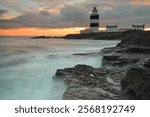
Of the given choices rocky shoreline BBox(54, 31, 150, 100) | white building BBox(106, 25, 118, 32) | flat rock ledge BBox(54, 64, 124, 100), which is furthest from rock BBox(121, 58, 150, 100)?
white building BBox(106, 25, 118, 32)

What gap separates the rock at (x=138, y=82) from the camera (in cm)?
317

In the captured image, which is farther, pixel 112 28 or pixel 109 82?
pixel 112 28

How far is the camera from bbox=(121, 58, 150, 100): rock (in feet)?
10.4

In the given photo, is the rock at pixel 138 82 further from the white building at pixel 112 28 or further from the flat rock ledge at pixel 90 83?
the white building at pixel 112 28

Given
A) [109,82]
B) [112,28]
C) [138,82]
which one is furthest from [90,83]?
[112,28]

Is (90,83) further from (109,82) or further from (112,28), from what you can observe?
(112,28)

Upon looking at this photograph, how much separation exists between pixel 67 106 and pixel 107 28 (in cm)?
3633

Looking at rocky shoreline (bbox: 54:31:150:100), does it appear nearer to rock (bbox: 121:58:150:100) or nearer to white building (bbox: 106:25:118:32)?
rock (bbox: 121:58:150:100)

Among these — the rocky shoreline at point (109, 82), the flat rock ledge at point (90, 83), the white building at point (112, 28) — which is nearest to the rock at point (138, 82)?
the rocky shoreline at point (109, 82)

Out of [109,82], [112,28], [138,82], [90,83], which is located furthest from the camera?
[112,28]

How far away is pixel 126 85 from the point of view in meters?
3.59

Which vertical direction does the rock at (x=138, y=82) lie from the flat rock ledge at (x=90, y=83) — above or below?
above

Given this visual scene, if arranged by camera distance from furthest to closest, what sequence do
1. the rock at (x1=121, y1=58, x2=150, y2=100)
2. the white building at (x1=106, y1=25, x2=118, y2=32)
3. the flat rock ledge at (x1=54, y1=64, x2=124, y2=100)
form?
the white building at (x1=106, y1=25, x2=118, y2=32) → the flat rock ledge at (x1=54, y1=64, x2=124, y2=100) → the rock at (x1=121, y1=58, x2=150, y2=100)

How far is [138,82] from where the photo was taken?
3295 millimetres
